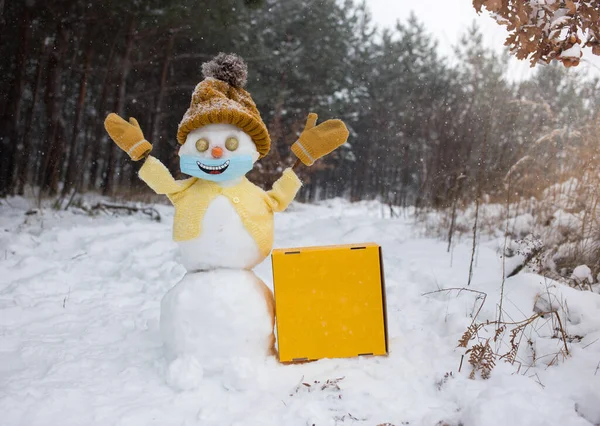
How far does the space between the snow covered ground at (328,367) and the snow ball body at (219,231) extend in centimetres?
53

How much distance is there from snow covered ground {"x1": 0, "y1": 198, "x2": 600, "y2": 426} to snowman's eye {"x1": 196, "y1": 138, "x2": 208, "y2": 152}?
107 cm

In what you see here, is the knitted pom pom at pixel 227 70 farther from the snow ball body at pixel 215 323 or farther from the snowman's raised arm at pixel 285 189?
the snow ball body at pixel 215 323

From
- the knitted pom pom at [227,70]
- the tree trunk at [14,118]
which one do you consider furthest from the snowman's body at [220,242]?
the tree trunk at [14,118]

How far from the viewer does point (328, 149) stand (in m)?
2.44

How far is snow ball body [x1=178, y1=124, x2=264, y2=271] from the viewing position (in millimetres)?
2258

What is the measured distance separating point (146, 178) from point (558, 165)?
3933mm

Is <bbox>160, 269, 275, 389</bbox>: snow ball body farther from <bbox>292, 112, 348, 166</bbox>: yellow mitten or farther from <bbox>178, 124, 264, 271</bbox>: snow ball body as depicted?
<bbox>292, 112, 348, 166</bbox>: yellow mitten

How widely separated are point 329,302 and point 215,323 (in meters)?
0.55

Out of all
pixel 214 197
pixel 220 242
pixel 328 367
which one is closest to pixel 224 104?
pixel 214 197

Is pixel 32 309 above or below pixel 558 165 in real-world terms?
below

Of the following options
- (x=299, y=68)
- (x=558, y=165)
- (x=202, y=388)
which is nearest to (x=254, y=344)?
(x=202, y=388)

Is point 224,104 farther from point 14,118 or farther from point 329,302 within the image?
point 14,118

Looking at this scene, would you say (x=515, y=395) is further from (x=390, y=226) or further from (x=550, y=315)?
(x=390, y=226)

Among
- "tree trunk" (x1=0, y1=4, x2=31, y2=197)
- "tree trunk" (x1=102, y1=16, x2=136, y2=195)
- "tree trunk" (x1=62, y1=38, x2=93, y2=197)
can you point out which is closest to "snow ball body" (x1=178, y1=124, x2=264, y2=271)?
"tree trunk" (x1=0, y1=4, x2=31, y2=197)
